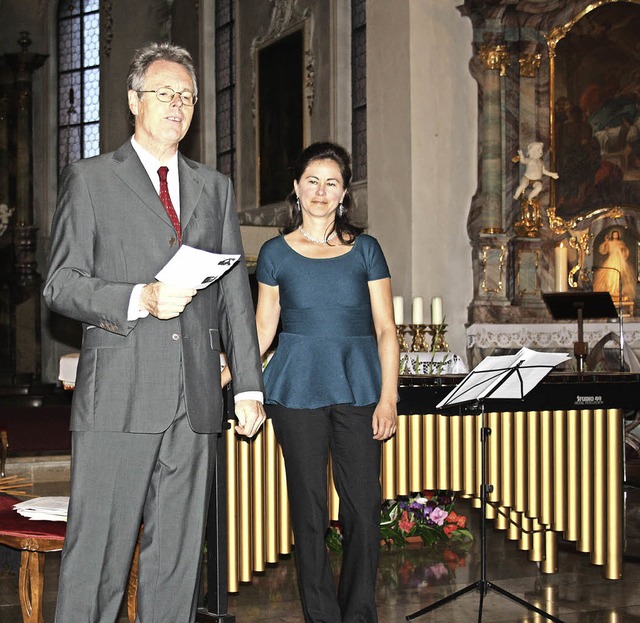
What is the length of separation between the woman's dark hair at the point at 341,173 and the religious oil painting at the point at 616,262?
7307 millimetres

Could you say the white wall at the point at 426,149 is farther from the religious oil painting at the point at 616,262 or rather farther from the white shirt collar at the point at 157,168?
the white shirt collar at the point at 157,168

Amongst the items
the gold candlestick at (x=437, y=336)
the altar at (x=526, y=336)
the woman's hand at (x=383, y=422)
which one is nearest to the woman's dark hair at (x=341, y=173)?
the woman's hand at (x=383, y=422)

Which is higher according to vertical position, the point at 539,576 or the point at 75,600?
the point at 75,600

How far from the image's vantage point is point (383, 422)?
3855 millimetres

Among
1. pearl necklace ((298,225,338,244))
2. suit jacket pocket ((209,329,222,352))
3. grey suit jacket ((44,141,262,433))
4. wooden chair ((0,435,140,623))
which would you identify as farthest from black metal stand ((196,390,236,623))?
grey suit jacket ((44,141,262,433))

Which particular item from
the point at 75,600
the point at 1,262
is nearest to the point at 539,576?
the point at 75,600

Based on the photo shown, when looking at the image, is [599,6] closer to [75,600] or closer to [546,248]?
[546,248]

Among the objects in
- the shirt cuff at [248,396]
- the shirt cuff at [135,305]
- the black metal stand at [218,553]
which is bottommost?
the black metal stand at [218,553]

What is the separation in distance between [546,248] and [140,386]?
351 inches

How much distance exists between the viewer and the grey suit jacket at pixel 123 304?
2.86 m

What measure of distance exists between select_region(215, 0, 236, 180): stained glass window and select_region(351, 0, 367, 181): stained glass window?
10.8ft

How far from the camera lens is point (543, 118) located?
37.3 ft

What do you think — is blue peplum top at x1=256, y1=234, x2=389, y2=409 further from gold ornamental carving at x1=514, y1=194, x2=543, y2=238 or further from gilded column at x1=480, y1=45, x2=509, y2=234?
gold ornamental carving at x1=514, y1=194, x2=543, y2=238

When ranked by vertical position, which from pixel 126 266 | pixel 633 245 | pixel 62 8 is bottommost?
pixel 126 266
